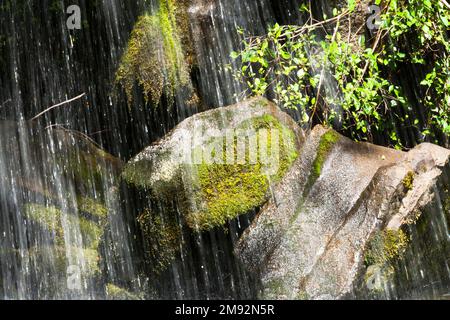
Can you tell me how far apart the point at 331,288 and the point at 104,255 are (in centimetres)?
228

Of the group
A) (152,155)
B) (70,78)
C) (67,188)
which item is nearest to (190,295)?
(152,155)

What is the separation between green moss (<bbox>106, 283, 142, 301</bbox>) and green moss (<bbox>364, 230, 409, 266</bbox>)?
2134mm

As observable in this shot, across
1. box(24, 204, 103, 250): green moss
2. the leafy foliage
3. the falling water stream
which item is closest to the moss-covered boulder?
the falling water stream

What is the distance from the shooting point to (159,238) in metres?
5.79

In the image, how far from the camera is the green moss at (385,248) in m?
5.35

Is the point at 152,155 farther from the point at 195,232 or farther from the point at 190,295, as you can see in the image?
the point at 190,295

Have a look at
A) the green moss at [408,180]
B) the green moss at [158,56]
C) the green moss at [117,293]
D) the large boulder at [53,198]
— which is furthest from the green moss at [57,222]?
the green moss at [408,180]

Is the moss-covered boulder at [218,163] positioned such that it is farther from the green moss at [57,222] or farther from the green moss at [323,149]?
the green moss at [57,222]

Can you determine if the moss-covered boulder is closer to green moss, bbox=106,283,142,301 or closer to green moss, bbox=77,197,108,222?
green moss, bbox=106,283,142,301

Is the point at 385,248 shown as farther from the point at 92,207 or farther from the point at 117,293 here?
the point at 92,207

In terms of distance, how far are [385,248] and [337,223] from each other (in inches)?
17.1

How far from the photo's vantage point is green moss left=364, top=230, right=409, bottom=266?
17.5ft

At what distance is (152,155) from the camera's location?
5.86 meters

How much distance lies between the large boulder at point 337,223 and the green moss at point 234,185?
0.37 ft
